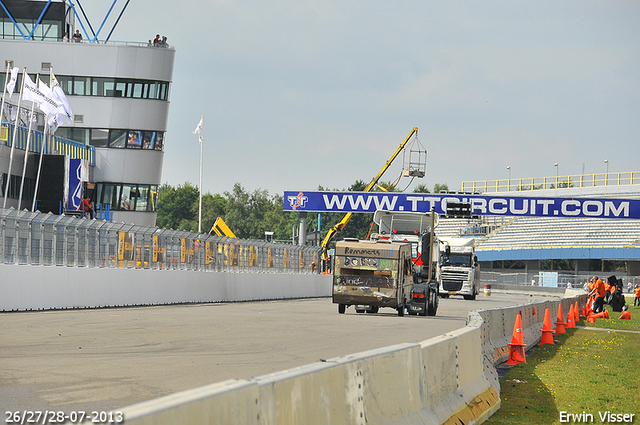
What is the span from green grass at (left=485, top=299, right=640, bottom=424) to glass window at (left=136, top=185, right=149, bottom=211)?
45100mm

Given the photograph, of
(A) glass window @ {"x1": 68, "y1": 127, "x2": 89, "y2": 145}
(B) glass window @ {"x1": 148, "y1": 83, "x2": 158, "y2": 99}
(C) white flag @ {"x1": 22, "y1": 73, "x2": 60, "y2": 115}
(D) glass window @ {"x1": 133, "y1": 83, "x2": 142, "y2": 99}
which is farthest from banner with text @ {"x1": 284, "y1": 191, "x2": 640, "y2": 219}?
(C) white flag @ {"x1": 22, "y1": 73, "x2": 60, "y2": 115}

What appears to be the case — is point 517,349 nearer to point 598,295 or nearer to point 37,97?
point 598,295

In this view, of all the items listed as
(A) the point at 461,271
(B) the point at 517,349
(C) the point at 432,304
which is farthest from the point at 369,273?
(A) the point at 461,271

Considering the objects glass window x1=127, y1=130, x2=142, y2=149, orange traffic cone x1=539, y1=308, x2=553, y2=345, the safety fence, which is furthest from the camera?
the safety fence

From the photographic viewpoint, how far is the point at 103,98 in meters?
57.7

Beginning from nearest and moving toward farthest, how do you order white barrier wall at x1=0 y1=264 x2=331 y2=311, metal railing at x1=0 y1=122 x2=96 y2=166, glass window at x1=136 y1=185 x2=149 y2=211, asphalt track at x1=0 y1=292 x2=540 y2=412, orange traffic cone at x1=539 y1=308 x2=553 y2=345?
1. asphalt track at x1=0 y1=292 x2=540 y2=412
2. orange traffic cone at x1=539 y1=308 x2=553 y2=345
3. white barrier wall at x1=0 y1=264 x2=331 y2=311
4. metal railing at x1=0 y1=122 x2=96 y2=166
5. glass window at x1=136 y1=185 x2=149 y2=211

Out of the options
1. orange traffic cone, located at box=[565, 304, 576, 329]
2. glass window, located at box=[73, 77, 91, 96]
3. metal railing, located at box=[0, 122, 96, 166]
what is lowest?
orange traffic cone, located at box=[565, 304, 576, 329]

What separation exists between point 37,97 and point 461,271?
25.6 meters

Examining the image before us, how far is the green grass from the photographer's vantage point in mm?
9602

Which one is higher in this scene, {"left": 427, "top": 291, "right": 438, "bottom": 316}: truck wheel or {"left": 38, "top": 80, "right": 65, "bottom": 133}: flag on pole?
{"left": 38, "top": 80, "right": 65, "bottom": 133}: flag on pole

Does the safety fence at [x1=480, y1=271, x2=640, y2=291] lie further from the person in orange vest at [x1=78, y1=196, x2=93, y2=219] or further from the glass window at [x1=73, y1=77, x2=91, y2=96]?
the glass window at [x1=73, y1=77, x2=91, y2=96]

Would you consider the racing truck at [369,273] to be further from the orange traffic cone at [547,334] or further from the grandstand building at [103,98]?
the grandstand building at [103,98]

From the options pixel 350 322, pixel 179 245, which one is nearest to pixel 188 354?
pixel 350 322

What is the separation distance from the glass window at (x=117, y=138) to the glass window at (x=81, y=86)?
3.25m
